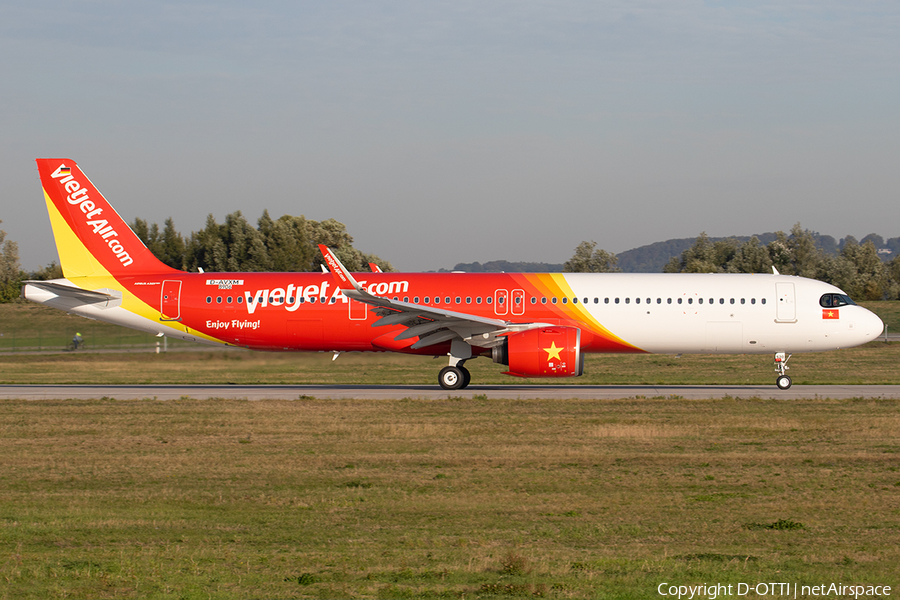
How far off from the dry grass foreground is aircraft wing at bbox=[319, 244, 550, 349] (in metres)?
5.86

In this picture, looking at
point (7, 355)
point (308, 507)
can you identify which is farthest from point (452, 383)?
point (7, 355)

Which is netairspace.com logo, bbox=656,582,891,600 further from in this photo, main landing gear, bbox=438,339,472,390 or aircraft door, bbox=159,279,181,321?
aircraft door, bbox=159,279,181,321

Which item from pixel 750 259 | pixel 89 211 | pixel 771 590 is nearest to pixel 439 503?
pixel 771 590

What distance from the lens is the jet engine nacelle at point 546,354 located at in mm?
25984

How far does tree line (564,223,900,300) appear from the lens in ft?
309

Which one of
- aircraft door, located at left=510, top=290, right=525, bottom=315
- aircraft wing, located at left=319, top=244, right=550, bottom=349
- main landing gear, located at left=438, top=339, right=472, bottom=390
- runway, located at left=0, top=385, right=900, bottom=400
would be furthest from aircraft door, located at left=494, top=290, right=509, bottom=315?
runway, located at left=0, top=385, right=900, bottom=400

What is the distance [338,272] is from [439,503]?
16116 mm

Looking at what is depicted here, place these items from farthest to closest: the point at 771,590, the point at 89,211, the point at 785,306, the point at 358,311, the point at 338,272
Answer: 1. the point at 89,211
2. the point at 358,311
3. the point at 785,306
4. the point at 338,272
5. the point at 771,590

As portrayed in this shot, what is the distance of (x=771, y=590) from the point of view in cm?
782

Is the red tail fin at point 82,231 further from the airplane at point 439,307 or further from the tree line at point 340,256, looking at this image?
the tree line at point 340,256

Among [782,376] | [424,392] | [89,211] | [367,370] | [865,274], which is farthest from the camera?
[865,274]

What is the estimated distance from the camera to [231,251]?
3263 inches

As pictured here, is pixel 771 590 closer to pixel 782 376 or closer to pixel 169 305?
pixel 782 376

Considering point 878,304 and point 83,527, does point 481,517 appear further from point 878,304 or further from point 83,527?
point 878,304
